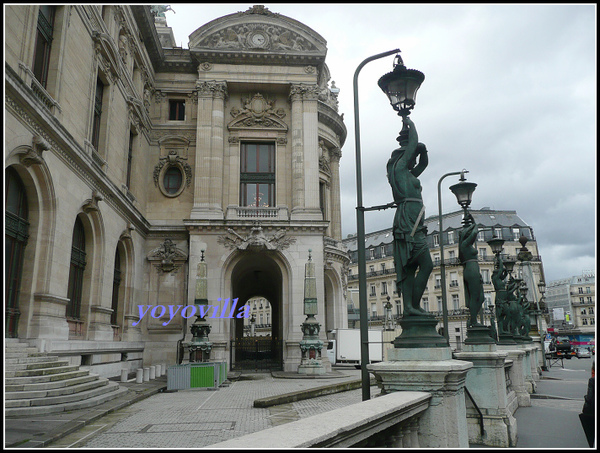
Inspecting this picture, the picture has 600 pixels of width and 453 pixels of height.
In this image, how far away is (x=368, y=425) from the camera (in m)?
4.33

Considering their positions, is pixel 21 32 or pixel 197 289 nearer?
pixel 21 32

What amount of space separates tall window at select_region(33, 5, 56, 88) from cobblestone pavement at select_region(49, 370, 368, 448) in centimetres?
1153

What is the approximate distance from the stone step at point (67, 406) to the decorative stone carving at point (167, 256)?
46.5ft

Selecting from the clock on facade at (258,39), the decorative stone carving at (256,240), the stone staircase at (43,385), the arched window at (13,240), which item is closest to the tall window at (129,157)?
the decorative stone carving at (256,240)

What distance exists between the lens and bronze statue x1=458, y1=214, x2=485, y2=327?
11.7 meters

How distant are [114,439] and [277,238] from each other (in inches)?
761

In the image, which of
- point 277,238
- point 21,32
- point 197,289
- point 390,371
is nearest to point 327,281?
point 277,238

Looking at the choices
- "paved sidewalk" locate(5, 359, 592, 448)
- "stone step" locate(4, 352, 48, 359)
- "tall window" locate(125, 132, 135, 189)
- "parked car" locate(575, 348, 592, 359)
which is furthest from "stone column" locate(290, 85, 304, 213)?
"parked car" locate(575, 348, 592, 359)

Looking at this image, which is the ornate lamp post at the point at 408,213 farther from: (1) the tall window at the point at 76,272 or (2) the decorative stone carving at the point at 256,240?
(2) the decorative stone carving at the point at 256,240

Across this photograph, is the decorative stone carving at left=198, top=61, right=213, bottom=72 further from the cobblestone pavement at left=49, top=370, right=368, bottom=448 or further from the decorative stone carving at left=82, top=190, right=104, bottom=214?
the cobblestone pavement at left=49, top=370, right=368, bottom=448

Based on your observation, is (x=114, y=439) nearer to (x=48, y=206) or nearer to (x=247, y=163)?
(x=48, y=206)

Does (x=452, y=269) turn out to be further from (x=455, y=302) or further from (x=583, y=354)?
(x=583, y=354)

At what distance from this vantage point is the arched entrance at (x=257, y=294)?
99.6ft

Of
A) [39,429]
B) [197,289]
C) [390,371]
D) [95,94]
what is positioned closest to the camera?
[390,371]
